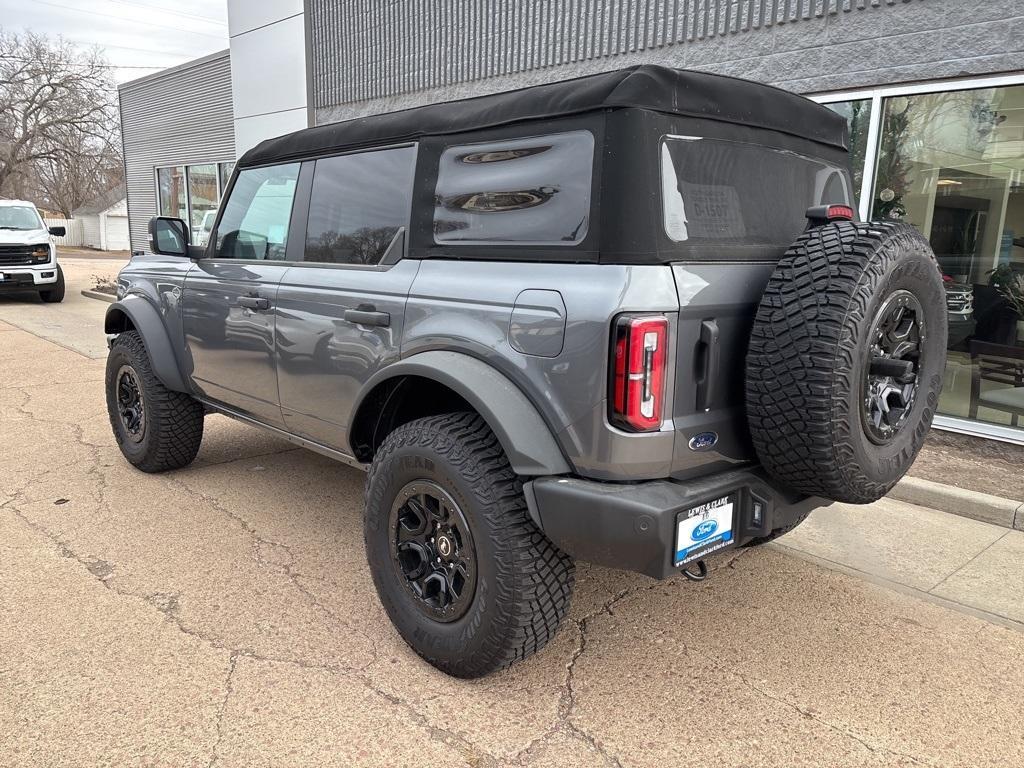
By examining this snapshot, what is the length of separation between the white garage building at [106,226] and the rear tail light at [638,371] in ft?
150

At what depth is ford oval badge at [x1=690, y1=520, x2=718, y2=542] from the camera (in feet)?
7.54

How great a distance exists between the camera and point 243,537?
3.86 meters

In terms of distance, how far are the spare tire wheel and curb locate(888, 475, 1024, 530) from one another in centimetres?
218

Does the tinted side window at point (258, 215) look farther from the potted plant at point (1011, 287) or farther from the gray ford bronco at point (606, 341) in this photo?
the potted plant at point (1011, 287)

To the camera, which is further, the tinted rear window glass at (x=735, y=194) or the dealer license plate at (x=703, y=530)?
the tinted rear window glass at (x=735, y=194)

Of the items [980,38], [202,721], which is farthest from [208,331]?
[980,38]

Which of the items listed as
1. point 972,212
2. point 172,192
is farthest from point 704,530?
point 172,192

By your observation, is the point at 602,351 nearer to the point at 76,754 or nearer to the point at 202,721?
the point at 202,721

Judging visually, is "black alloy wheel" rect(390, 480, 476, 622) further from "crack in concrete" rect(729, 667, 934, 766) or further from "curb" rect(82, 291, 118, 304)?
"curb" rect(82, 291, 118, 304)

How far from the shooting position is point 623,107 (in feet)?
7.54

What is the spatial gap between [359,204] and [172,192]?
16.1 metres

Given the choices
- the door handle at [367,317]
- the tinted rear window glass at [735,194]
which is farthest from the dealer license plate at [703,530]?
the door handle at [367,317]

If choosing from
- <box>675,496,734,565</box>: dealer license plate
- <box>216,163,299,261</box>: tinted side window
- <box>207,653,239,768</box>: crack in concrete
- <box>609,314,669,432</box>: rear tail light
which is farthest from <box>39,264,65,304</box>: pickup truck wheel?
<box>675,496,734,565</box>: dealer license plate

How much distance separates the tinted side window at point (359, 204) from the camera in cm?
305
